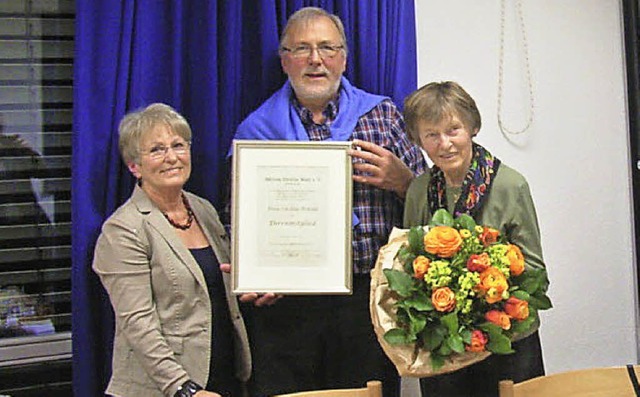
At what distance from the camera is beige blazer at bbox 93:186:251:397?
2197 mm

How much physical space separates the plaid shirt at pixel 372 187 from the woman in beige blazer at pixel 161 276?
402 mm

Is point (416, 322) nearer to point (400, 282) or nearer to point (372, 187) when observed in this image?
point (400, 282)

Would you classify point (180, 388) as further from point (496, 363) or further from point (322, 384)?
point (496, 363)

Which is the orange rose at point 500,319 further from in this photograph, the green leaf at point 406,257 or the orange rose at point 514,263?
the green leaf at point 406,257

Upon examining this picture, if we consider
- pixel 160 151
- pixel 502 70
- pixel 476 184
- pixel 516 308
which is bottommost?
pixel 516 308

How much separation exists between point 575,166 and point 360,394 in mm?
1610

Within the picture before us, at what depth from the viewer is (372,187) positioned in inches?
98.7

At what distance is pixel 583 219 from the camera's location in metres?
3.25

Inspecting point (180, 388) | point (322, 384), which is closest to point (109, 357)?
point (180, 388)

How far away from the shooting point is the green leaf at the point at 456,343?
1.85m

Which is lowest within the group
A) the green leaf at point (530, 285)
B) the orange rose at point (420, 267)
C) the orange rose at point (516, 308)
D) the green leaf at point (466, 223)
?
the orange rose at point (516, 308)

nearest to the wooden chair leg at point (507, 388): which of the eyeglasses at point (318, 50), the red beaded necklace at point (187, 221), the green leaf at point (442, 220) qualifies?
the green leaf at point (442, 220)

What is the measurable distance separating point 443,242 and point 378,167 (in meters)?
0.56

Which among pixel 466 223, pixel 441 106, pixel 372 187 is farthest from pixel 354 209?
pixel 466 223
